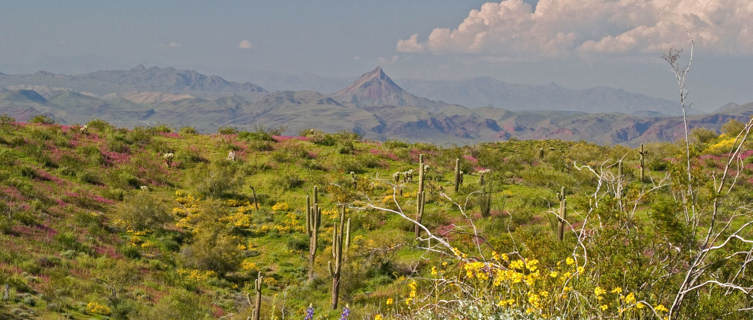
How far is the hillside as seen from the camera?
20.8ft

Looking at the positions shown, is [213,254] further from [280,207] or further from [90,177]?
[90,177]

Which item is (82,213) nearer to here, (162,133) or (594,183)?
(162,133)

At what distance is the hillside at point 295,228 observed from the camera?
6.34 metres

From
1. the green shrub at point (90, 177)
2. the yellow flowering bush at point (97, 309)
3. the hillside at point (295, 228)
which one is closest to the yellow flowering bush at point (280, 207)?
the hillside at point (295, 228)

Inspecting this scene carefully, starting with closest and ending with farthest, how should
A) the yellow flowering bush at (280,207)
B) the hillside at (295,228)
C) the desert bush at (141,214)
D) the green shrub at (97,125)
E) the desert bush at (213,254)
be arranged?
the hillside at (295,228)
the desert bush at (213,254)
the desert bush at (141,214)
the yellow flowering bush at (280,207)
the green shrub at (97,125)

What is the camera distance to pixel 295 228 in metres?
24.6

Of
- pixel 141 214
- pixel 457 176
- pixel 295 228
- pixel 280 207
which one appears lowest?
pixel 295 228

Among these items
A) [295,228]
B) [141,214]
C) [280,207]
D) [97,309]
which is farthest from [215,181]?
[97,309]

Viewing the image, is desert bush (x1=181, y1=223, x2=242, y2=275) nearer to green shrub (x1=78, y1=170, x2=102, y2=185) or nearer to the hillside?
the hillside

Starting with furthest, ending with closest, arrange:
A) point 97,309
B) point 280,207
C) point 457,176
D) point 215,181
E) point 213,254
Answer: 1. point 215,181
2. point 457,176
3. point 280,207
4. point 213,254
5. point 97,309

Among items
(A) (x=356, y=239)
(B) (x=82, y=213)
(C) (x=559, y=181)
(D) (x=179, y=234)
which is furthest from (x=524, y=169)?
(B) (x=82, y=213)

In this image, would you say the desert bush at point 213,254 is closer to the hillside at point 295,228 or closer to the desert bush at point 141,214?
the hillside at point 295,228

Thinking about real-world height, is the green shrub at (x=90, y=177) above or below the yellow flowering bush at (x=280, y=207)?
above

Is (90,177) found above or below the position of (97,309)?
above
